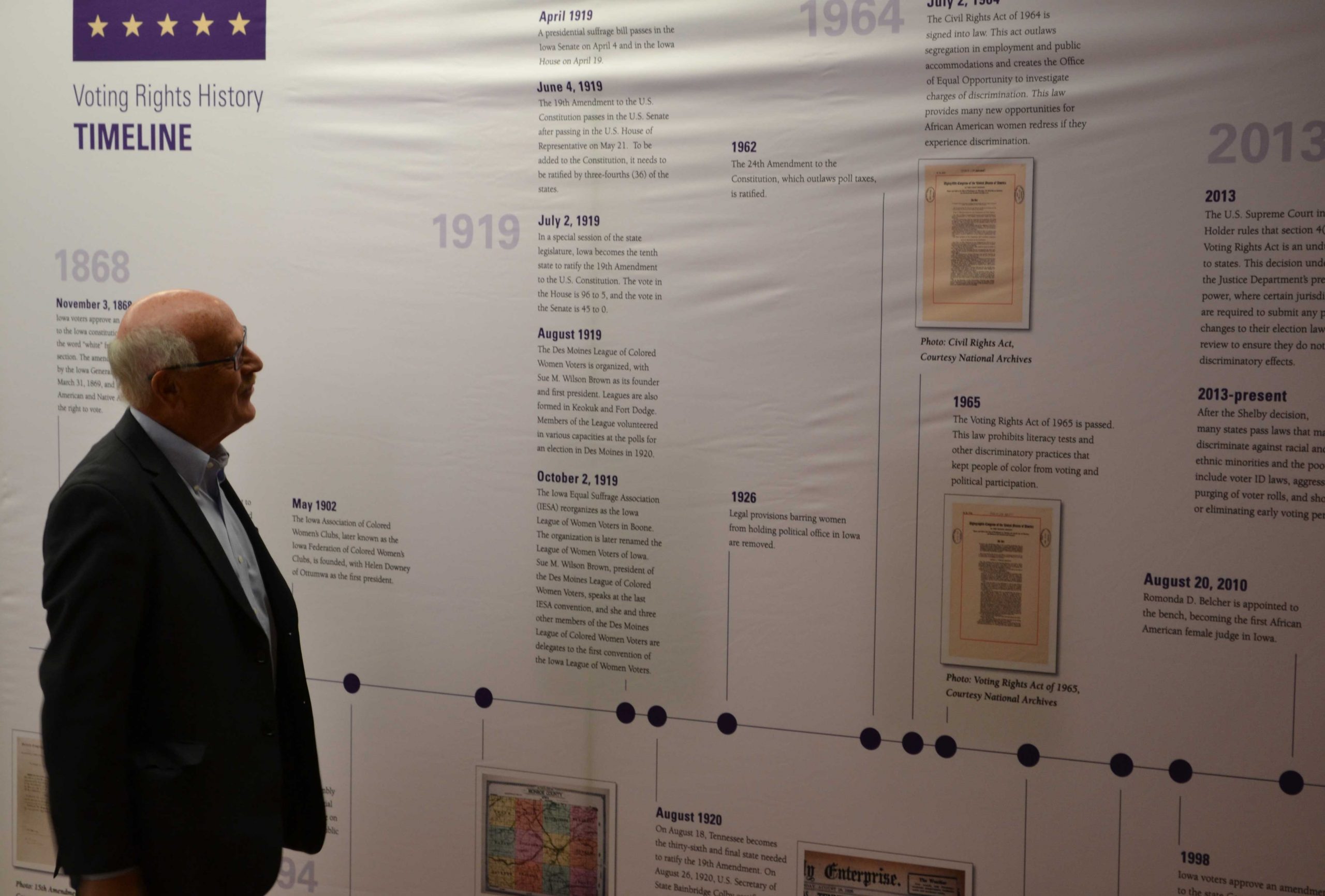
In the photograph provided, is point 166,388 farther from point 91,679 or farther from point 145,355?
point 91,679

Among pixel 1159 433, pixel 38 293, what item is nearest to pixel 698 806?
pixel 1159 433

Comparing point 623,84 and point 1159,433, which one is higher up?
point 623,84

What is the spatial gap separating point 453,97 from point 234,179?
0.62 m

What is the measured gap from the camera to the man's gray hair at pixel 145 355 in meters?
1.91

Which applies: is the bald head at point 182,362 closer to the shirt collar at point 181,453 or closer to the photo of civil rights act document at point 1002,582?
the shirt collar at point 181,453

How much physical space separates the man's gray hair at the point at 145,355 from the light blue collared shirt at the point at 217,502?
0.17 ft

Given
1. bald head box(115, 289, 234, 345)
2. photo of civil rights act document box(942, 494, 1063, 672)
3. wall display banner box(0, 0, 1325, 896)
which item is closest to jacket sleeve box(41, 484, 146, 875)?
bald head box(115, 289, 234, 345)

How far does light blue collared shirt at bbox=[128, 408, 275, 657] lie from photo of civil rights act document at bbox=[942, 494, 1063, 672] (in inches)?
54.5

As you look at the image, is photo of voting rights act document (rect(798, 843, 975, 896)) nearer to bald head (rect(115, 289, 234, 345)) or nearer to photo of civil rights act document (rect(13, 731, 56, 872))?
bald head (rect(115, 289, 234, 345))

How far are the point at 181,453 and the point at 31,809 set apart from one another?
1522 mm

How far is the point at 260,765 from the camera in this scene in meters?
1.91

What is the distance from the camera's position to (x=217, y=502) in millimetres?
2080

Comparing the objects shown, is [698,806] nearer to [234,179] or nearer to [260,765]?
[260,765]

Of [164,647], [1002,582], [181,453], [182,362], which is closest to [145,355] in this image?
[182,362]
